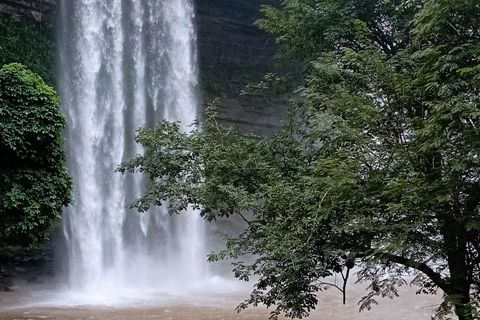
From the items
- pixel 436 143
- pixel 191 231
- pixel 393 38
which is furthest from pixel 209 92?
pixel 436 143

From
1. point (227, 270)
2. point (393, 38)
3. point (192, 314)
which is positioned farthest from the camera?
point (227, 270)

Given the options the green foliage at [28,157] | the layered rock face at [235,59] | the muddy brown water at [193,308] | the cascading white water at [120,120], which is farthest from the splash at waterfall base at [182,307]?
the layered rock face at [235,59]

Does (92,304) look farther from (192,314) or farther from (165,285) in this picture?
(165,285)

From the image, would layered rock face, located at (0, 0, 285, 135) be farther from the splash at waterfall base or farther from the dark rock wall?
the splash at waterfall base

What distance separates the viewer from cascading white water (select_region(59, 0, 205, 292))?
19078 millimetres

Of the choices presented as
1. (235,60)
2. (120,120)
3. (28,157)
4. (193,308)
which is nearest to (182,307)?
(193,308)

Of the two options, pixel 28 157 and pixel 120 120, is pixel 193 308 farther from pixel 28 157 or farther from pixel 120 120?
pixel 120 120

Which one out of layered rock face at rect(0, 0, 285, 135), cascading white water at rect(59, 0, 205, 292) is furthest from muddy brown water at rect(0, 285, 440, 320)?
layered rock face at rect(0, 0, 285, 135)

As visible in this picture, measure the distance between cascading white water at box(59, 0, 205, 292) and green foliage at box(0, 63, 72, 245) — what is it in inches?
216

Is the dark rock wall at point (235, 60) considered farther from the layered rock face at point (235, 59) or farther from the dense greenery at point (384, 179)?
the dense greenery at point (384, 179)

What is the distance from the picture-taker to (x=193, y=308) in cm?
1455

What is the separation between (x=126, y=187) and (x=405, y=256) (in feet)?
48.4

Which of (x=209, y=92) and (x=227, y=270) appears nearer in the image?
(x=227, y=270)

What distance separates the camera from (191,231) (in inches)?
886
